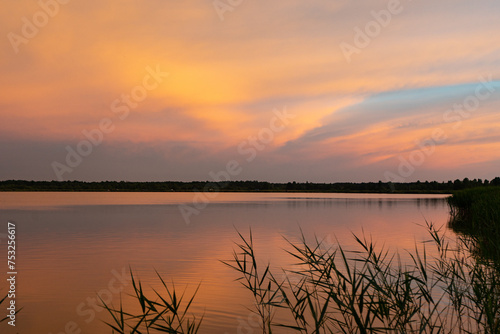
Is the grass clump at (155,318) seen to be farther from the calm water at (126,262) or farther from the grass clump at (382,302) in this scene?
the grass clump at (382,302)

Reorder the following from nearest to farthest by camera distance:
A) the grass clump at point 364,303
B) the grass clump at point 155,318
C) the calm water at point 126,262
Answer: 1. the grass clump at point 155,318
2. the grass clump at point 364,303
3. the calm water at point 126,262

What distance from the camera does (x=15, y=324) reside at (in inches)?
343

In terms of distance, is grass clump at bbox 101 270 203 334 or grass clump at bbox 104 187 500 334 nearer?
grass clump at bbox 101 270 203 334

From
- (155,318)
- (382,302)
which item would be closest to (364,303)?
(382,302)

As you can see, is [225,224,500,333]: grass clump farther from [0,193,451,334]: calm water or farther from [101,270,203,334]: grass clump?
[0,193,451,334]: calm water
